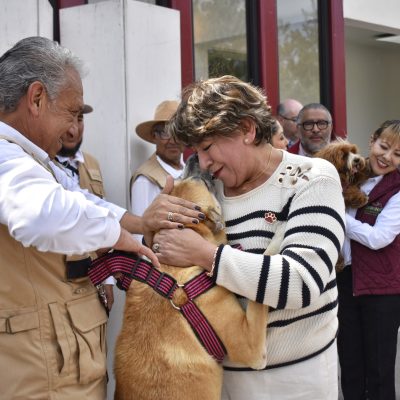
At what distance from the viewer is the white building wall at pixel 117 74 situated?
4172 millimetres

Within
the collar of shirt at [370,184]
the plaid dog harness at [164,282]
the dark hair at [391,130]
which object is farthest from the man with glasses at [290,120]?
the plaid dog harness at [164,282]

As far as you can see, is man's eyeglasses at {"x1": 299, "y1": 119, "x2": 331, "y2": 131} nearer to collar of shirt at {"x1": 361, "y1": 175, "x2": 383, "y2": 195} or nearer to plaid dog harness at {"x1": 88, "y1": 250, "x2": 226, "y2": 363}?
collar of shirt at {"x1": 361, "y1": 175, "x2": 383, "y2": 195}

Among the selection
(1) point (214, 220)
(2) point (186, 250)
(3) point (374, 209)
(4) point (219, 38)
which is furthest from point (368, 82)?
(2) point (186, 250)

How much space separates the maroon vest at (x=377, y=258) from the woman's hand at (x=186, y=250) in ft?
7.85

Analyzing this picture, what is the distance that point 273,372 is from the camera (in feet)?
7.23

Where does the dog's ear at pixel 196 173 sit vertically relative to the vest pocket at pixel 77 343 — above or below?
above

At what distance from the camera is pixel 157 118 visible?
166 inches

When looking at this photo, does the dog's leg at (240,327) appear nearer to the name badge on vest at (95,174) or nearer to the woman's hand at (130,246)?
the woman's hand at (130,246)

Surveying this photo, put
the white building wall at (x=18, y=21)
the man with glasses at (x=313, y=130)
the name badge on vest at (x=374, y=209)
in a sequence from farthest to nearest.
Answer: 1. the man with glasses at (x=313, y=130)
2. the name badge on vest at (x=374, y=209)
3. the white building wall at (x=18, y=21)

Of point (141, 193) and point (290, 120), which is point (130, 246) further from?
A: point (290, 120)

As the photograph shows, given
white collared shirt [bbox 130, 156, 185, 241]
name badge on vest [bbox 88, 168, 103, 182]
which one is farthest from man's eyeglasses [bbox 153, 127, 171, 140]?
name badge on vest [bbox 88, 168, 103, 182]

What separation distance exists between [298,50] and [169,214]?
6282mm

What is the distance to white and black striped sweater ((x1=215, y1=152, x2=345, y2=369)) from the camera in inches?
80.4

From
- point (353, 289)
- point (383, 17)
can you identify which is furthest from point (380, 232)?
point (383, 17)
